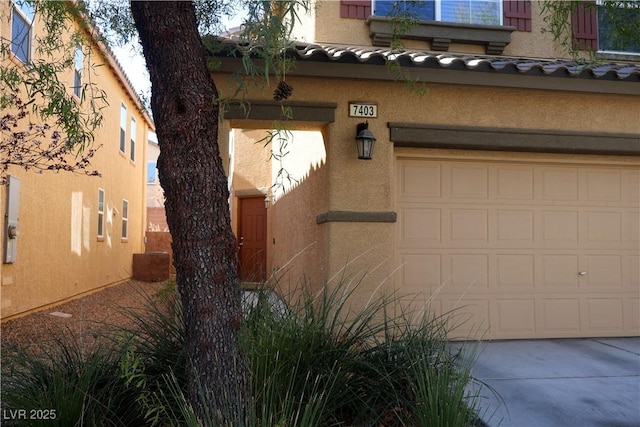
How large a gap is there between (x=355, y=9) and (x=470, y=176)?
299 cm

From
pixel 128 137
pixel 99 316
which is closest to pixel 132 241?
pixel 128 137

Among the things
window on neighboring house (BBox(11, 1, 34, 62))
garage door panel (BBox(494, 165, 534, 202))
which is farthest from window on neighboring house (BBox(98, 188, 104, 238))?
garage door panel (BBox(494, 165, 534, 202))

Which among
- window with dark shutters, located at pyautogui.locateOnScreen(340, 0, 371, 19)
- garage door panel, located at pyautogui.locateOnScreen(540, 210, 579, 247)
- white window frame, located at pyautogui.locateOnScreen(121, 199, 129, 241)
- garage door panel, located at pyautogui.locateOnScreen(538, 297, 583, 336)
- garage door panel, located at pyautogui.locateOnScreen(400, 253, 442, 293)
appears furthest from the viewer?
white window frame, located at pyautogui.locateOnScreen(121, 199, 129, 241)

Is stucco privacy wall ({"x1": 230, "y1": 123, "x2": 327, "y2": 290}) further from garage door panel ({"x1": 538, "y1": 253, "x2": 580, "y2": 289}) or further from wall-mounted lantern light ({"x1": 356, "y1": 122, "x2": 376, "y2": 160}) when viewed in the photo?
garage door panel ({"x1": 538, "y1": 253, "x2": 580, "y2": 289})

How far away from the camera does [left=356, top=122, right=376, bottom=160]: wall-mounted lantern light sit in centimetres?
672

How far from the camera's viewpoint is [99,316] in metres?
9.41

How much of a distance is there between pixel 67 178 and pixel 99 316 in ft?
10.3

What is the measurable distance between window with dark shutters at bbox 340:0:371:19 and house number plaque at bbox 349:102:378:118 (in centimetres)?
192

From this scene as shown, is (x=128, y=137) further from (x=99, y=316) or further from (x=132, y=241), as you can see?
(x=99, y=316)

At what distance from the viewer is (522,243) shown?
755cm

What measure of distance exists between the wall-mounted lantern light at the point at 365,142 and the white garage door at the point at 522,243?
0.71 metres

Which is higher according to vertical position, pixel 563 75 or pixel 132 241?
pixel 563 75

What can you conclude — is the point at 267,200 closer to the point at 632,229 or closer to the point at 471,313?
the point at 471,313

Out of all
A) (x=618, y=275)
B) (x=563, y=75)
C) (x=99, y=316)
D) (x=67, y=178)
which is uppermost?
(x=563, y=75)
